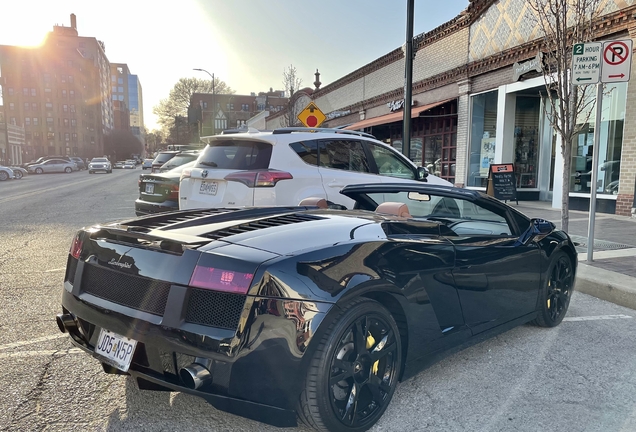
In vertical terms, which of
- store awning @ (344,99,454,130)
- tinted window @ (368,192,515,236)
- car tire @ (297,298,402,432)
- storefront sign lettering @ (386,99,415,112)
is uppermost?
storefront sign lettering @ (386,99,415,112)

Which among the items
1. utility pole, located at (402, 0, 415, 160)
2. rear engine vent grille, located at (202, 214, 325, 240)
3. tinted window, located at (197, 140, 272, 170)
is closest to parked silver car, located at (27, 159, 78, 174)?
utility pole, located at (402, 0, 415, 160)

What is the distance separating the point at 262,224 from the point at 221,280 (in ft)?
2.12

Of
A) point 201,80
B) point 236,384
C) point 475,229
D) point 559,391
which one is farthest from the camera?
point 201,80

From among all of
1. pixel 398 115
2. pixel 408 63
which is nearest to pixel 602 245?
pixel 408 63

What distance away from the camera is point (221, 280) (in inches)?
82.2

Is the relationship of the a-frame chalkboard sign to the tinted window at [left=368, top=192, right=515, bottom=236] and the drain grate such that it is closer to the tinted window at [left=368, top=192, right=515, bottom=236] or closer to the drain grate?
the drain grate

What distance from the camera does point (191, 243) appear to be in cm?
226

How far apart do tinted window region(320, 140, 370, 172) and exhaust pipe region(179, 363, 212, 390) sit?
4182 mm

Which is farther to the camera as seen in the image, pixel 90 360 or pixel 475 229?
pixel 475 229

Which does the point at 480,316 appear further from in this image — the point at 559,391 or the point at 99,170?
the point at 99,170

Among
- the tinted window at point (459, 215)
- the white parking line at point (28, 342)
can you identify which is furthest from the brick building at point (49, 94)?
the tinted window at point (459, 215)

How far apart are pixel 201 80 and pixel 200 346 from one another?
91009mm

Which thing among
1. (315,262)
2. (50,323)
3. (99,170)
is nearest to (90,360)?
(50,323)

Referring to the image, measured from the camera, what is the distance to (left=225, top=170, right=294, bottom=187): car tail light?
17.4ft
